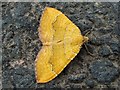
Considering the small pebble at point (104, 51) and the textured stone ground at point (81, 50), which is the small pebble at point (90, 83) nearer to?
the textured stone ground at point (81, 50)

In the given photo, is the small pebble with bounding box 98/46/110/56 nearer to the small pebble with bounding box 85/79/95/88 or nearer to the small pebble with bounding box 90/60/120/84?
the small pebble with bounding box 90/60/120/84

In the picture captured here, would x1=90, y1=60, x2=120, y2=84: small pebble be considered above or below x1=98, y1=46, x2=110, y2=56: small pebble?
below

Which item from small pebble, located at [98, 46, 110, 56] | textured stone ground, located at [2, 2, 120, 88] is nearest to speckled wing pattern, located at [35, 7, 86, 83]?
textured stone ground, located at [2, 2, 120, 88]

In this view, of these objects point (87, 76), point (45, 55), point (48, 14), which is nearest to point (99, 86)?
point (87, 76)

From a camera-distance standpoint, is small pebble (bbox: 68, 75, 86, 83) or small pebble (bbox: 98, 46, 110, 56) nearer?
small pebble (bbox: 68, 75, 86, 83)

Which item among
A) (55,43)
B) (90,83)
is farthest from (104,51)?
(55,43)

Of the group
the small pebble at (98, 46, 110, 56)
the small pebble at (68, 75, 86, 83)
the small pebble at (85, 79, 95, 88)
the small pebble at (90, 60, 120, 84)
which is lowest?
the small pebble at (85, 79, 95, 88)

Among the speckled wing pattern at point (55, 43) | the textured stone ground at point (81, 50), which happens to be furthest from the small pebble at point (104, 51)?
the speckled wing pattern at point (55, 43)
